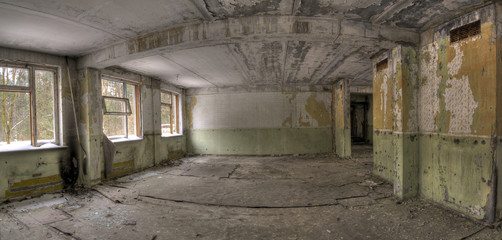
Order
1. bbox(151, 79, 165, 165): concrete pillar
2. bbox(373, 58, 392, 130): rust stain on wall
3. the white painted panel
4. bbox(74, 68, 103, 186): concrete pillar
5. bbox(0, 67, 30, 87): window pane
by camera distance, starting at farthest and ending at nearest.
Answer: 1. the white painted panel
2. bbox(151, 79, 165, 165): concrete pillar
3. bbox(74, 68, 103, 186): concrete pillar
4. bbox(373, 58, 392, 130): rust stain on wall
5. bbox(0, 67, 30, 87): window pane

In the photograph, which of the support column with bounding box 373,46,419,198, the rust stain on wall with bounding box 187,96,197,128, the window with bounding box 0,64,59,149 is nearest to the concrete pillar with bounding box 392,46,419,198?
the support column with bounding box 373,46,419,198

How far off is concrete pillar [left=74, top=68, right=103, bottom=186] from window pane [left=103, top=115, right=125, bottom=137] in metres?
0.88

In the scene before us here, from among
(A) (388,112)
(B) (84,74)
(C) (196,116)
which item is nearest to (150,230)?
(B) (84,74)

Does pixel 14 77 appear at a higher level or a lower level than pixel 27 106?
higher

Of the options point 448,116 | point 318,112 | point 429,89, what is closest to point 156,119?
point 318,112

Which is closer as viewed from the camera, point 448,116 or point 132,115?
point 448,116

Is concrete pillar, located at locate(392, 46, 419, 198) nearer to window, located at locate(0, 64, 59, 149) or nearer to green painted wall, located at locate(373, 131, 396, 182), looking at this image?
green painted wall, located at locate(373, 131, 396, 182)

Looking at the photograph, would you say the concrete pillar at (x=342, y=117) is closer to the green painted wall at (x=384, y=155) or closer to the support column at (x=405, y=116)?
the green painted wall at (x=384, y=155)

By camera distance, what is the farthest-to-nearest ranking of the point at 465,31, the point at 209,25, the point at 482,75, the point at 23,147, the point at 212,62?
1. the point at 212,62
2. the point at 23,147
3. the point at 209,25
4. the point at 465,31
5. the point at 482,75

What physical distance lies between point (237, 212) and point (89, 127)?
3.99 meters

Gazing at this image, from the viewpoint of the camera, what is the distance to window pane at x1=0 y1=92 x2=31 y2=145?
438 cm

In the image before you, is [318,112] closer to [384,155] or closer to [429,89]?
[384,155]

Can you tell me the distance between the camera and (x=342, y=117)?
8328 millimetres

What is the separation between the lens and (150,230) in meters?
3.02
